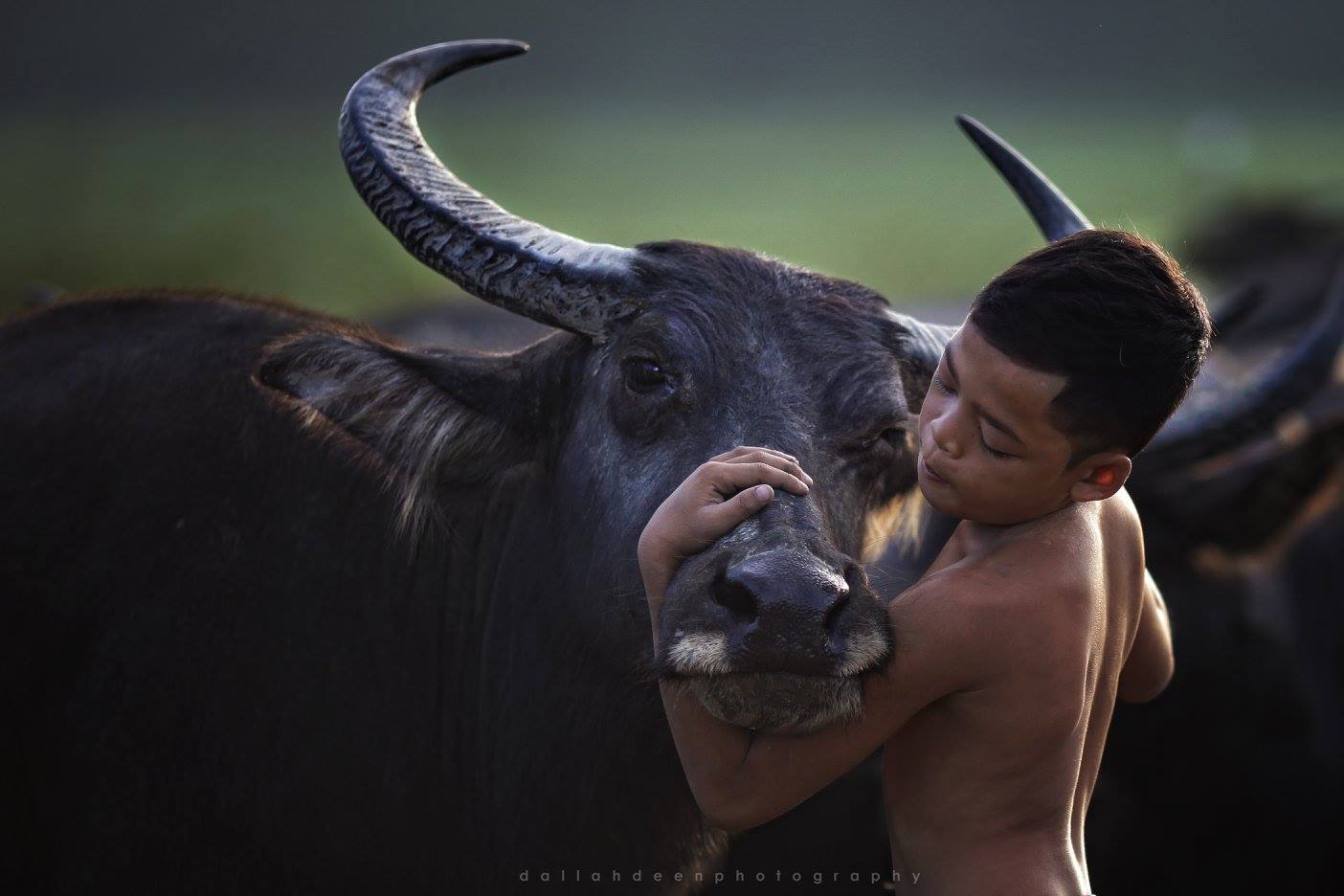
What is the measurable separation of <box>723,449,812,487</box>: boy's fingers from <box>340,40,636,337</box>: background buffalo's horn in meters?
0.72

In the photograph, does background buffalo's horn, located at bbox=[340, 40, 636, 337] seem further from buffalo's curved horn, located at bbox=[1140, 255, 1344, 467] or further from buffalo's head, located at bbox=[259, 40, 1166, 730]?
buffalo's curved horn, located at bbox=[1140, 255, 1344, 467]

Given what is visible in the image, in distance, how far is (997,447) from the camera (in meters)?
2.09

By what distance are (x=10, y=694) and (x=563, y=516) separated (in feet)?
4.68

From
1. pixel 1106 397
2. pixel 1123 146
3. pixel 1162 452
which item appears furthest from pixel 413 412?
pixel 1123 146

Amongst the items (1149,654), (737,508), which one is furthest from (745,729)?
(1149,654)

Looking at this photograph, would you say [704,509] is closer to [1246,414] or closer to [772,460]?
[772,460]

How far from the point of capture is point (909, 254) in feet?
66.7

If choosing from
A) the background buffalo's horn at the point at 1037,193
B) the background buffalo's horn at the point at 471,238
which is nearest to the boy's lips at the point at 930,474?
the background buffalo's horn at the point at 471,238

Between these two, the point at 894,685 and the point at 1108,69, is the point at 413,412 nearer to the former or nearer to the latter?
the point at 894,685

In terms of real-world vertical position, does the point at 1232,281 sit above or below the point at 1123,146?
above

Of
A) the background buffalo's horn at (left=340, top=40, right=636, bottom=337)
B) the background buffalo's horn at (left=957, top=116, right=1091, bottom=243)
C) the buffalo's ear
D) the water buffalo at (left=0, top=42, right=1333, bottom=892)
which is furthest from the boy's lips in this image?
the background buffalo's horn at (left=957, top=116, right=1091, bottom=243)

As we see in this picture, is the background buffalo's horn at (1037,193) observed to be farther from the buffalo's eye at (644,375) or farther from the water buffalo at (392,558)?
the buffalo's eye at (644,375)

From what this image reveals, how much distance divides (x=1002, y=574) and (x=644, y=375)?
99 centimetres

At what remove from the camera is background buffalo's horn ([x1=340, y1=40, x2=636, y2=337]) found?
289 centimetres
